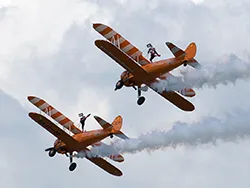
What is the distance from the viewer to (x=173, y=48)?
72.1 m

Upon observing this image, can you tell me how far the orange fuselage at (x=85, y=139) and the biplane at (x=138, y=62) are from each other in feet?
9.07

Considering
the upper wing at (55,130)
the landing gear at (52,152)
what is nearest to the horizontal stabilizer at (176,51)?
the upper wing at (55,130)

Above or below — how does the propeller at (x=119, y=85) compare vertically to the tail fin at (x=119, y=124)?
above

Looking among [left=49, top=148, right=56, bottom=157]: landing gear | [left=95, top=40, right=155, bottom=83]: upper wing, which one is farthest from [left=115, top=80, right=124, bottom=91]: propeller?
[left=49, top=148, right=56, bottom=157]: landing gear

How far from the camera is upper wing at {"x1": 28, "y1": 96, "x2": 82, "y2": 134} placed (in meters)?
81.4

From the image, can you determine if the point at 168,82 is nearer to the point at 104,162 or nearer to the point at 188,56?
the point at 188,56

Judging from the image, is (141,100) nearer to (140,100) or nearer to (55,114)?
(140,100)

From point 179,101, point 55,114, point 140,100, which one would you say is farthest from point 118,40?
point 55,114

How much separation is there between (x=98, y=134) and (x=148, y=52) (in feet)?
19.0

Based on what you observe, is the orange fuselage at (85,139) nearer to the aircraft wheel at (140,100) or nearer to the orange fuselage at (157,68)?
the aircraft wheel at (140,100)

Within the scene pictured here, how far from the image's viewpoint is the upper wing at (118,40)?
76269mm

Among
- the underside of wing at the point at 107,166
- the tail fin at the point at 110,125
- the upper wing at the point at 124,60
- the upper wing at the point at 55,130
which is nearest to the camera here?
the upper wing at the point at 124,60

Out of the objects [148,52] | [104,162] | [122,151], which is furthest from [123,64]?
[104,162]

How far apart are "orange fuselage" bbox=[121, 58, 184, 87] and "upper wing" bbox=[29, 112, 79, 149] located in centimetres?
544
